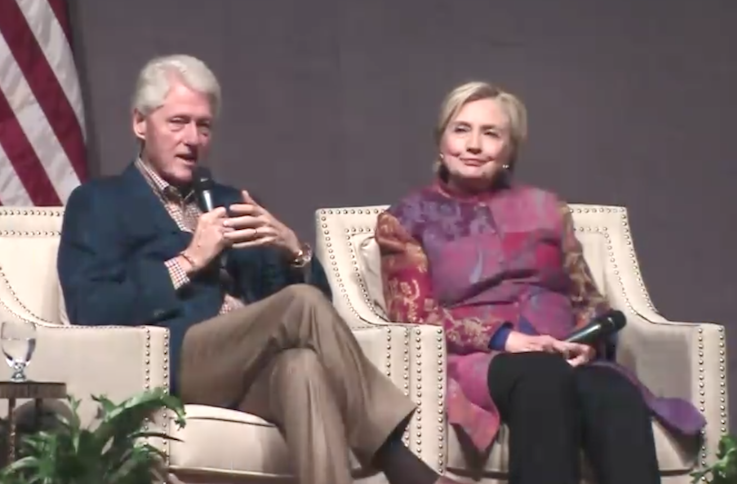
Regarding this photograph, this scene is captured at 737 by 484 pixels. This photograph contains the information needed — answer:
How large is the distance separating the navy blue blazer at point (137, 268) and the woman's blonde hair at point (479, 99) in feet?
1.58

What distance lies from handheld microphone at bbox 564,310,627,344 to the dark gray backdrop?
99 centimetres

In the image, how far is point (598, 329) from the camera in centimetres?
324

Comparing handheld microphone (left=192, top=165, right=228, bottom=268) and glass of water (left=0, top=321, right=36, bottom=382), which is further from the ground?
handheld microphone (left=192, top=165, right=228, bottom=268)

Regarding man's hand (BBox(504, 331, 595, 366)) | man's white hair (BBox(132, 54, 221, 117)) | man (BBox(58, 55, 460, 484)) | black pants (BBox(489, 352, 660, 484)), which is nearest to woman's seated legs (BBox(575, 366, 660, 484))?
black pants (BBox(489, 352, 660, 484))

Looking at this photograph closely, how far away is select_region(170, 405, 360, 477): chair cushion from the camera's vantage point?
2.79 metres

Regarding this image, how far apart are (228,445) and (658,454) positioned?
93cm

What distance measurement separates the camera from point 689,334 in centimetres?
319

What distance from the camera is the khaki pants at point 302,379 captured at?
269cm

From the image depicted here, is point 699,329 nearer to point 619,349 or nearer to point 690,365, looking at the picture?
point 690,365

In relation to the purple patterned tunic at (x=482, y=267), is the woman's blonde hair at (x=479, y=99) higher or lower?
higher

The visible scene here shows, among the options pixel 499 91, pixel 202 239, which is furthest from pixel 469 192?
pixel 202 239

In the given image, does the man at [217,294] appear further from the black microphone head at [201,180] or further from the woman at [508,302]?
the woman at [508,302]

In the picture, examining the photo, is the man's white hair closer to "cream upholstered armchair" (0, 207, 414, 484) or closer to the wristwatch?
the wristwatch

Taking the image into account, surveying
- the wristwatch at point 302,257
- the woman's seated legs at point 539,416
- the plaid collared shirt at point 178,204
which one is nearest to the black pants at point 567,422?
the woman's seated legs at point 539,416
